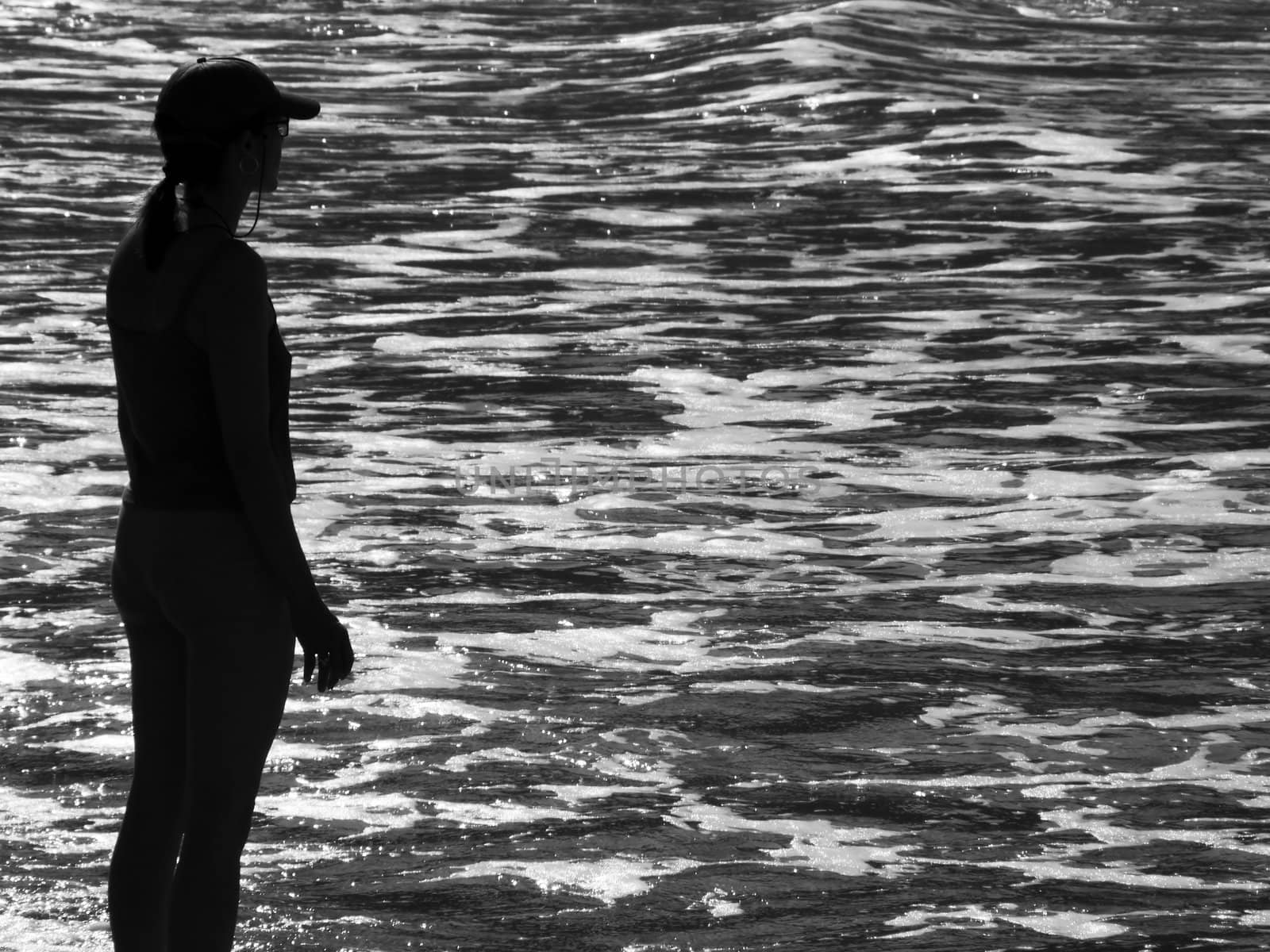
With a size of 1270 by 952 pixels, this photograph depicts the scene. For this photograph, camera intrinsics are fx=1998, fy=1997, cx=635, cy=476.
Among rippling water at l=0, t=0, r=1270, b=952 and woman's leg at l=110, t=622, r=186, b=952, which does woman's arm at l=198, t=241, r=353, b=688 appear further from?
rippling water at l=0, t=0, r=1270, b=952

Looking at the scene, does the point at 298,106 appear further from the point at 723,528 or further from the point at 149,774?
the point at 723,528

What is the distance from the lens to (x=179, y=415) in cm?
306

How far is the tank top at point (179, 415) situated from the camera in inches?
119

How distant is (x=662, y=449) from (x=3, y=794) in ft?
16.1

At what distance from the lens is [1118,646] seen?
662 cm

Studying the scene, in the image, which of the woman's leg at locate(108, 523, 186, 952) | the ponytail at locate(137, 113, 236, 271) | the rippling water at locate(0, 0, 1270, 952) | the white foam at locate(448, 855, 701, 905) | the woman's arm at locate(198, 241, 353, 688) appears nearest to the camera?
the woman's arm at locate(198, 241, 353, 688)

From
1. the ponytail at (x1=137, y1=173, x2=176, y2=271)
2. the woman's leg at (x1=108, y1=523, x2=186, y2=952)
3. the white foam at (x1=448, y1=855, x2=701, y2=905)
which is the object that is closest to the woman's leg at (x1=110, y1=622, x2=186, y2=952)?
the woman's leg at (x1=108, y1=523, x2=186, y2=952)

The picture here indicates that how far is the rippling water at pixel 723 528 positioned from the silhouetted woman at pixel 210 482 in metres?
1.15

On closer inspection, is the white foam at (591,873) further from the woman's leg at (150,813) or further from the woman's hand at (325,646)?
the woman's hand at (325,646)

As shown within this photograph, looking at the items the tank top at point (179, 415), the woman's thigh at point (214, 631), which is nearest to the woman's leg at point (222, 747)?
the woman's thigh at point (214, 631)

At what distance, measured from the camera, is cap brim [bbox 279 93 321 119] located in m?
3.16

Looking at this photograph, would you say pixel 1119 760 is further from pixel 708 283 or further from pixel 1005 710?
pixel 708 283

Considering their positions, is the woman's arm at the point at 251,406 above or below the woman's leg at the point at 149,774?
above

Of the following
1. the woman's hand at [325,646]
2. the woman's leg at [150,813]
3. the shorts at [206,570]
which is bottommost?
the woman's leg at [150,813]
